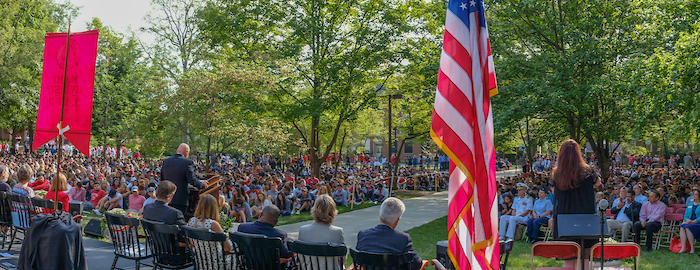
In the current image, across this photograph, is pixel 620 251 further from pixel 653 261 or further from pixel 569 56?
pixel 569 56

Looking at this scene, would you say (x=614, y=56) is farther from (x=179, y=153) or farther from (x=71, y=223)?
(x=71, y=223)

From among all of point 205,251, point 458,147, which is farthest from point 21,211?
point 458,147

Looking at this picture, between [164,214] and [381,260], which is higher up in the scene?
[164,214]

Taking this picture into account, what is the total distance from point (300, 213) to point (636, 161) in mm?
42391

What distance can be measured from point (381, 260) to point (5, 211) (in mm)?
7329

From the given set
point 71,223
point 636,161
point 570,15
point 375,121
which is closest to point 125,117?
point 375,121

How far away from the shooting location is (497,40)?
1998 cm

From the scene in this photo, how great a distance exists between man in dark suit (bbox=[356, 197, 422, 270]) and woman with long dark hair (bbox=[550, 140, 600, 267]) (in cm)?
187

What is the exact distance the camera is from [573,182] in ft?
19.0

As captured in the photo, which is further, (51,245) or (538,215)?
(538,215)

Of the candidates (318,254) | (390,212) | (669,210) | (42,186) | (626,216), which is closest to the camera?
(318,254)

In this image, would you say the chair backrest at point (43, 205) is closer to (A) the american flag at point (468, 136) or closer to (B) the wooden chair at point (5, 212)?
(B) the wooden chair at point (5, 212)

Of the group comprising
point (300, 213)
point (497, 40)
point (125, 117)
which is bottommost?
point (300, 213)

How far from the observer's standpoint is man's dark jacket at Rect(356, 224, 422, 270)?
16.4 ft
